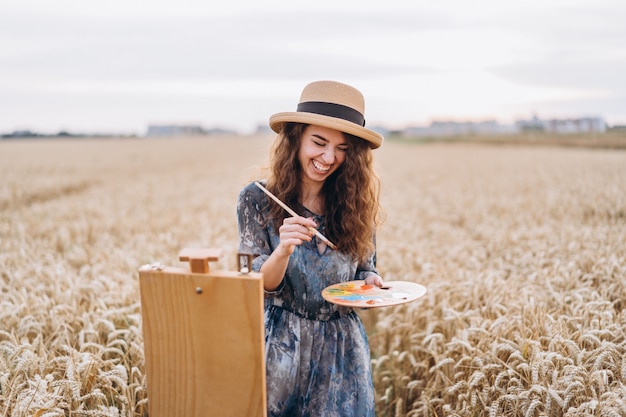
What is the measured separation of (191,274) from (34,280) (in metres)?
3.45

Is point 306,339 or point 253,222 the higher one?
point 253,222

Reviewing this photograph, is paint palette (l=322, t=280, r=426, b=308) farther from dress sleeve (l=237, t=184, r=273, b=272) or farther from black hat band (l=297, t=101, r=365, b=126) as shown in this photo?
black hat band (l=297, t=101, r=365, b=126)

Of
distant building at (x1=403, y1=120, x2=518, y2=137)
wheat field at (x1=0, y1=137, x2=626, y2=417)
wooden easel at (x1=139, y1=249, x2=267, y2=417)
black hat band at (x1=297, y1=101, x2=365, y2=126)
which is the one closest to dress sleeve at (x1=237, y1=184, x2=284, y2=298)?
wheat field at (x1=0, y1=137, x2=626, y2=417)

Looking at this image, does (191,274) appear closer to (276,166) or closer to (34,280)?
(276,166)

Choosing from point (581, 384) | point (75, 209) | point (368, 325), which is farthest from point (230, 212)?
point (581, 384)

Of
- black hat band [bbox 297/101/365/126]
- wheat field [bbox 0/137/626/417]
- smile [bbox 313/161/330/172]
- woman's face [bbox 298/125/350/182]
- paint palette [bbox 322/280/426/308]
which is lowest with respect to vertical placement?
wheat field [bbox 0/137/626/417]

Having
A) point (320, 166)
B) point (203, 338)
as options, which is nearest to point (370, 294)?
point (320, 166)

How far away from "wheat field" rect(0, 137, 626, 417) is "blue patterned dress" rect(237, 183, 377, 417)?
0.58 meters

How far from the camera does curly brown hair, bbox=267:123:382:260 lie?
2.92m

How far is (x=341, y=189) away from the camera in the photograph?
3076 millimetres

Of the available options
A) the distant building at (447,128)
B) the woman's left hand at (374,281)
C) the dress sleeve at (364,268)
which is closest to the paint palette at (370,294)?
the woman's left hand at (374,281)

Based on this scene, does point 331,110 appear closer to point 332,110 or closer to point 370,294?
point 332,110

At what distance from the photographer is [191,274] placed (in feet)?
6.31

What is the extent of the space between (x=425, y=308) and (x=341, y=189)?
80.5 inches
